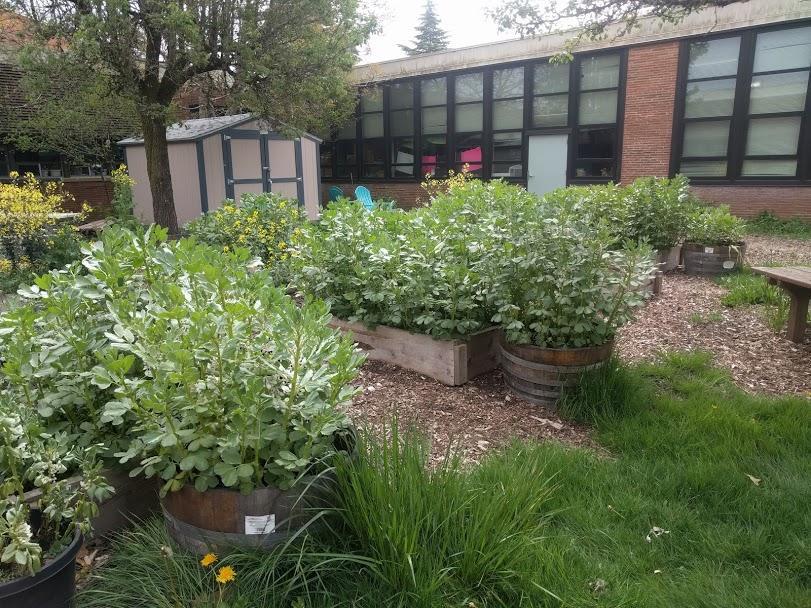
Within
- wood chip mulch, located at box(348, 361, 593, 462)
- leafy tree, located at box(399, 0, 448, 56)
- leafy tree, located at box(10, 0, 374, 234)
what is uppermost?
leafy tree, located at box(399, 0, 448, 56)

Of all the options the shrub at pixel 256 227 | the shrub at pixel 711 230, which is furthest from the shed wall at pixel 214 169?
the shrub at pixel 711 230

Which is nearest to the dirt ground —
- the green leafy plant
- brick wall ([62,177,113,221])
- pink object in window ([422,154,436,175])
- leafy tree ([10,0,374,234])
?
the green leafy plant

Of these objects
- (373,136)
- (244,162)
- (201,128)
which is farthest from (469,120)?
(201,128)

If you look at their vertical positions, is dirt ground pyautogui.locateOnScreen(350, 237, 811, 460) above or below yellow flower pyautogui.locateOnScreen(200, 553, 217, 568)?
below

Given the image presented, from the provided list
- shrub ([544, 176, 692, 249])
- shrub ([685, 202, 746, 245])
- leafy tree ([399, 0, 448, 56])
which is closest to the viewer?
shrub ([544, 176, 692, 249])

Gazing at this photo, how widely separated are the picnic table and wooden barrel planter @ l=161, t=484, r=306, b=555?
427 cm

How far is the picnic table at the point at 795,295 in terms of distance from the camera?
472cm

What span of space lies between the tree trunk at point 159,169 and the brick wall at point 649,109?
1127cm

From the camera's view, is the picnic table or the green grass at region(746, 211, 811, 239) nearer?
the picnic table

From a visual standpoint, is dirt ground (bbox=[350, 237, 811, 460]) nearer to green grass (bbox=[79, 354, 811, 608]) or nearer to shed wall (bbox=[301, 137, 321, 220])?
green grass (bbox=[79, 354, 811, 608])

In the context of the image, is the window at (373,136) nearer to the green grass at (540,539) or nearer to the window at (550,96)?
the window at (550,96)

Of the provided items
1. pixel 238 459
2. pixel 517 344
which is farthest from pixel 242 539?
pixel 517 344

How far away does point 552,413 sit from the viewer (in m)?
3.69

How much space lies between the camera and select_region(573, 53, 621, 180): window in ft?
52.7
